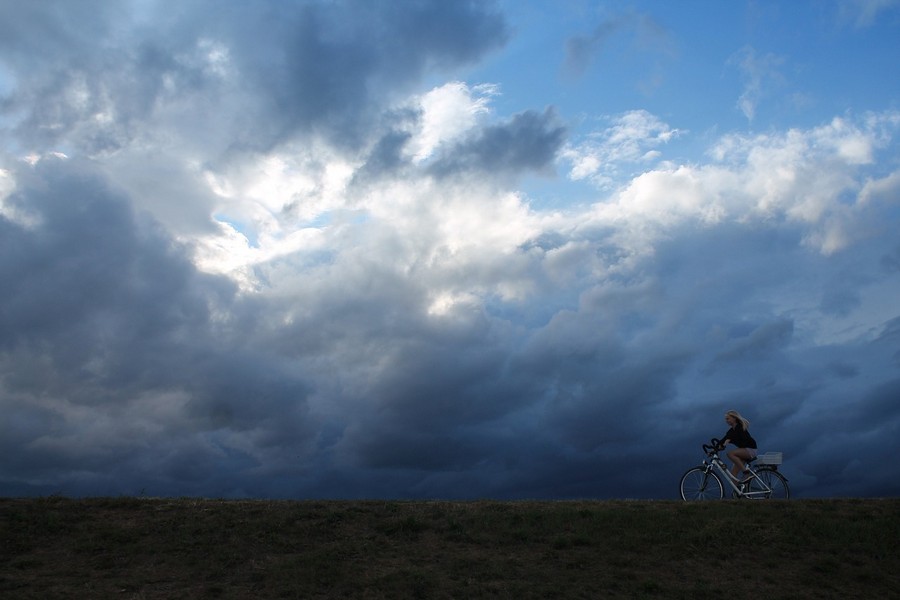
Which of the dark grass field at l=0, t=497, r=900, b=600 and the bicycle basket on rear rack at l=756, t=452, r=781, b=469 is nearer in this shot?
the dark grass field at l=0, t=497, r=900, b=600

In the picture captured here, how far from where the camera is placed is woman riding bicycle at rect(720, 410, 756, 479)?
21938 millimetres

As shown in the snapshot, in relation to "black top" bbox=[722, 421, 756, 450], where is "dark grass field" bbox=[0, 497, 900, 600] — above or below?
below

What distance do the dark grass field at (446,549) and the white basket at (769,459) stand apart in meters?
1.37

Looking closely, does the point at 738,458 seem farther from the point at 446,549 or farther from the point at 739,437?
the point at 446,549

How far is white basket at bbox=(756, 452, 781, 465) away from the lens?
21.4 m

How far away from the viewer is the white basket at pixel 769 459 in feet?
70.2

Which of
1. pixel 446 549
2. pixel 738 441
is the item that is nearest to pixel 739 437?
pixel 738 441

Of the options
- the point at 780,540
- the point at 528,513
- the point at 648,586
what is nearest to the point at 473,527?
Result: the point at 528,513

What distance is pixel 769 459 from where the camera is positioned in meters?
21.5

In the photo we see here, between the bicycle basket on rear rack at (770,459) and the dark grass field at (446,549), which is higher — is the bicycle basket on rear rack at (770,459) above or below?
above

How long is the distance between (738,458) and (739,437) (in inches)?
24.5

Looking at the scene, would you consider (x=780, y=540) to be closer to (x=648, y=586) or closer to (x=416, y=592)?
(x=648, y=586)

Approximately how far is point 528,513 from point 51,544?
11.3 metres

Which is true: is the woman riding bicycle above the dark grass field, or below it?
above
